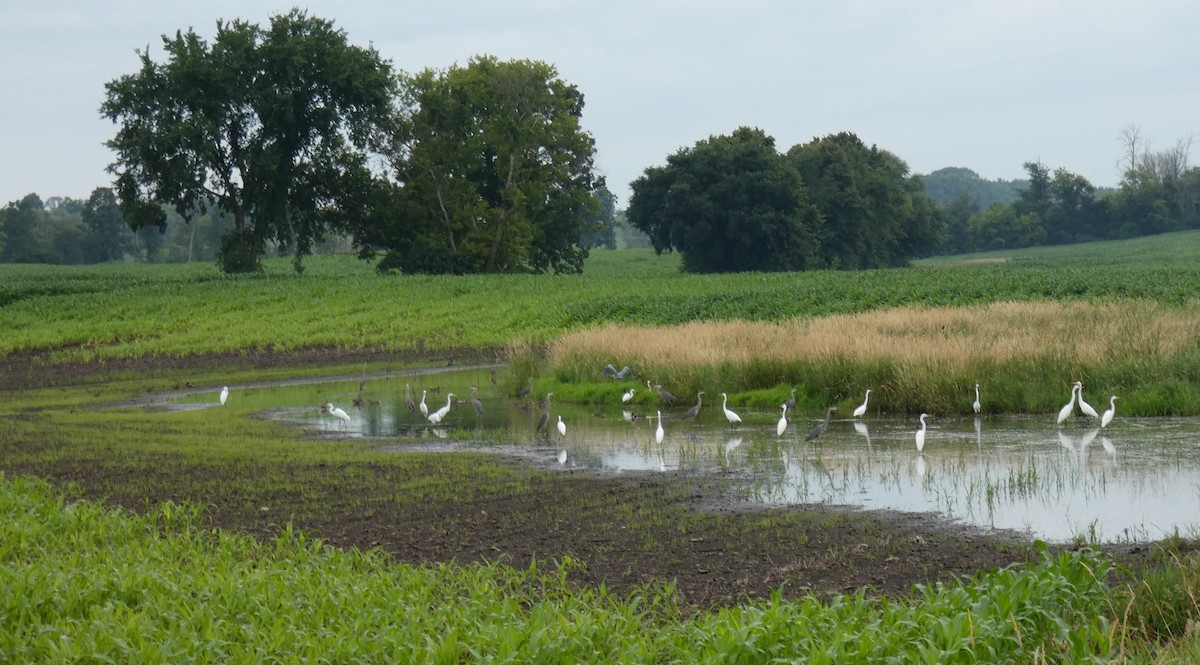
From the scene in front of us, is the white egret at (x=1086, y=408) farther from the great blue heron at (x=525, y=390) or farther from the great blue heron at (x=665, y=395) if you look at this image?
the great blue heron at (x=525, y=390)

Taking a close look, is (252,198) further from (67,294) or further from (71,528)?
(71,528)

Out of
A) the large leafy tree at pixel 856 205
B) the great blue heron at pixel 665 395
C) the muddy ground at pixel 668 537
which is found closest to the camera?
the muddy ground at pixel 668 537

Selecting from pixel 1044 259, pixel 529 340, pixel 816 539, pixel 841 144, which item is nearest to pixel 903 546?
pixel 816 539

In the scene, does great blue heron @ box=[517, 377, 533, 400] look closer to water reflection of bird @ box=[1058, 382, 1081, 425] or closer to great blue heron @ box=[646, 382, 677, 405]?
great blue heron @ box=[646, 382, 677, 405]

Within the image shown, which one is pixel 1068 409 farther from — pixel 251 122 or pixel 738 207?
pixel 738 207

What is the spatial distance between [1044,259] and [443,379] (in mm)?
84119

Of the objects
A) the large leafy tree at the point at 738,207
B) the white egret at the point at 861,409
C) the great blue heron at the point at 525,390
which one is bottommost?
the great blue heron at the point at 525,390

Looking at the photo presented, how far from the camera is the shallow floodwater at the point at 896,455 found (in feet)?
43.1

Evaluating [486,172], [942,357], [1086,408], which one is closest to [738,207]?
[486,172]

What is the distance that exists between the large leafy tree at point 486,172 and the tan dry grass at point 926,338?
4484cm

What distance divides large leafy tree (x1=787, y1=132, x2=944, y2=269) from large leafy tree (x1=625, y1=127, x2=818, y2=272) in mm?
4504

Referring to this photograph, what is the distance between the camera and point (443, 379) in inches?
1334

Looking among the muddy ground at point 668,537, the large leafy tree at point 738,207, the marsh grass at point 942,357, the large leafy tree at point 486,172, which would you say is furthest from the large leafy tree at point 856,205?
the muddy ground at point 668,537

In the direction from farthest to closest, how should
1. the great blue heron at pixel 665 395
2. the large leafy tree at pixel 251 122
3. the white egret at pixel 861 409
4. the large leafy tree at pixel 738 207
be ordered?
1. the large leafy tree at pixel 738 207
2. the large leafy tree at pixel 251 122
3. the great blue heron at pixel 665 395
4. the white egret at pixel 861 409
